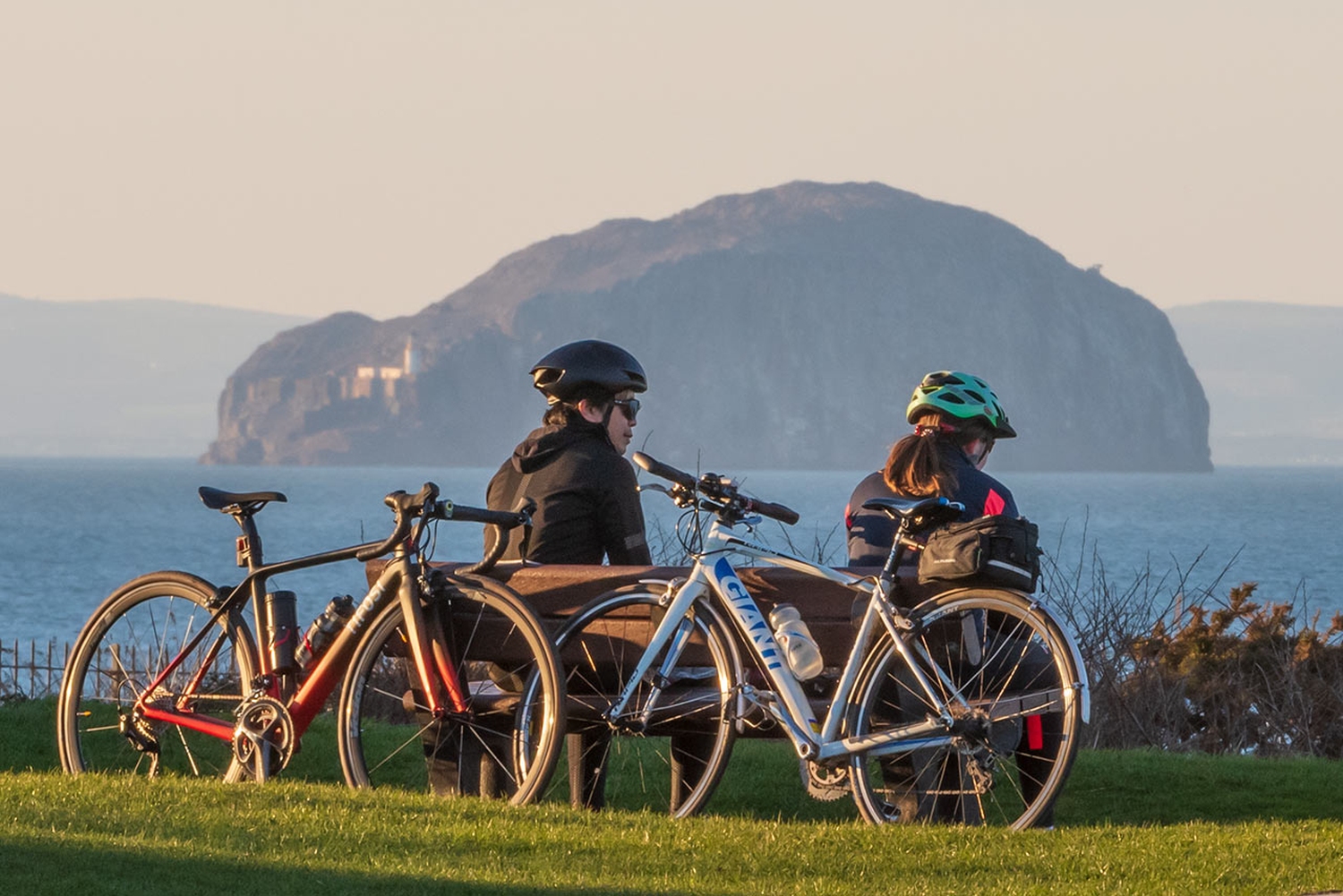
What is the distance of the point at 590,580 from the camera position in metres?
6.85

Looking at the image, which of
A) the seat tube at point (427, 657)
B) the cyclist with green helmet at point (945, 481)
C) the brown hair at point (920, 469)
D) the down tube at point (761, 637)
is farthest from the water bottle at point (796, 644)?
the seat tube at point (427, 657)

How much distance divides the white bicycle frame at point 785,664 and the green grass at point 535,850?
0.29 metres

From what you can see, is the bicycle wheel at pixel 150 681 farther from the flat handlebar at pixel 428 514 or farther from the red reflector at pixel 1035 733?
the red reflector at pixel 1035 733

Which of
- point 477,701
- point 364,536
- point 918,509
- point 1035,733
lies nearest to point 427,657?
point 477,701

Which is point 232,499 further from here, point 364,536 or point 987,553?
point 364,536

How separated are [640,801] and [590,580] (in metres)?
2.24

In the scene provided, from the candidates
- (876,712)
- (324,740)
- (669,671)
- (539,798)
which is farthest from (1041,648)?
(324,740)

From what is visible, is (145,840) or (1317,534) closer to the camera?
(145,840)

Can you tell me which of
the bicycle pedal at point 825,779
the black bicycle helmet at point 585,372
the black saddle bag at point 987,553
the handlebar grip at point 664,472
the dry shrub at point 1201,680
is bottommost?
the dry shrub at point 1201,680

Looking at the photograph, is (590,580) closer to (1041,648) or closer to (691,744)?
(691,744)

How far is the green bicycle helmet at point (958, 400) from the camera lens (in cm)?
712

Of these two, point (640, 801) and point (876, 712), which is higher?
point (876, 712)

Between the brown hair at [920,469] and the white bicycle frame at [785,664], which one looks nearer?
the white bicycle frame at [785,664]

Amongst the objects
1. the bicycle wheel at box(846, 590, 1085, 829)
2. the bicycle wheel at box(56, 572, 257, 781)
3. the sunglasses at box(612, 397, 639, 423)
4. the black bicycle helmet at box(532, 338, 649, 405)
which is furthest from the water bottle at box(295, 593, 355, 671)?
the bicycle wheel at box(846, 590, 1085, 829)
